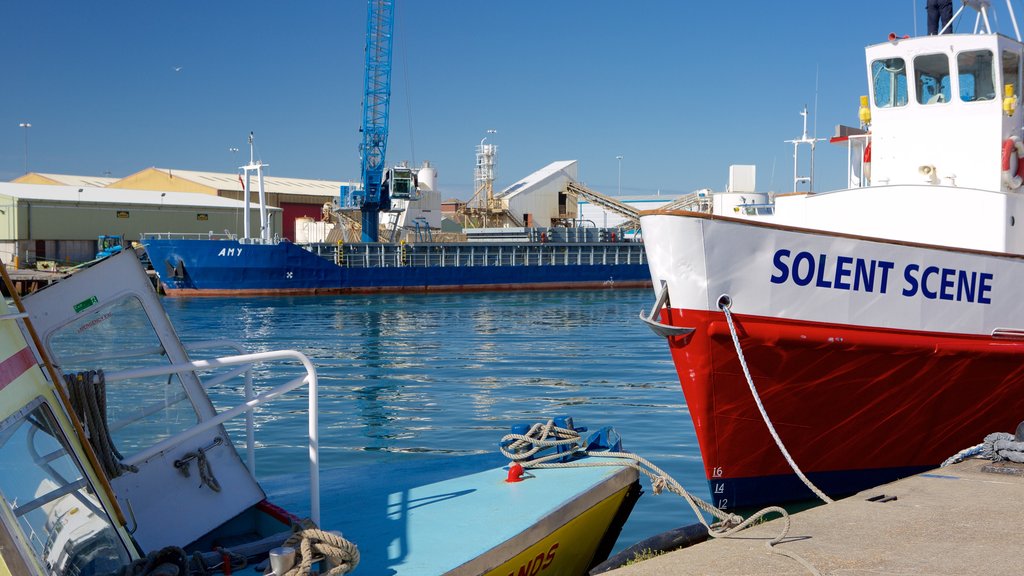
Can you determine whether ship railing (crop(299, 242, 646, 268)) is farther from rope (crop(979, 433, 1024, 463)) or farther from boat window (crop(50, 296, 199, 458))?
boat window (crop(50, 296, 199, 458))

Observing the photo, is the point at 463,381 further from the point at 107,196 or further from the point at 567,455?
the point at 107,196

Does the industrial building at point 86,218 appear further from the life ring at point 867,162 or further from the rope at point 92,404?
the rope at point 92,404

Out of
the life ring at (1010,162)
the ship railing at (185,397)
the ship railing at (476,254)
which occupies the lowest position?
the ship railing at (185,397)

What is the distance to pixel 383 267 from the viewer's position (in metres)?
46.5

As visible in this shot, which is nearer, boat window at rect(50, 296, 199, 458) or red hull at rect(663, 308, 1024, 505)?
boat window at rect(50, 296, 199, 458)

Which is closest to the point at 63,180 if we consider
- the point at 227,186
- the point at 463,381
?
the point at 227,186

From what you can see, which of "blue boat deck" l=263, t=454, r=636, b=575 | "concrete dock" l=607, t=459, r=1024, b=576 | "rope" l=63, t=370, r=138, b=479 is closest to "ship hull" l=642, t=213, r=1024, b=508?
"concrete dock" l=607, t=459, r=1024, b=576

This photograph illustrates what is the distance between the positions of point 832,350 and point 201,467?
541cm

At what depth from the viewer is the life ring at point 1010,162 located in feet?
33.0

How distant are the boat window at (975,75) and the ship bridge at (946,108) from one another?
11mm

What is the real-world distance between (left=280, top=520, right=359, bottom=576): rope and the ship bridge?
8.55 meters

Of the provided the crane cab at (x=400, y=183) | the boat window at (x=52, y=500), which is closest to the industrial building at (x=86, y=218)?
the crane cab at (x=400, y=183)

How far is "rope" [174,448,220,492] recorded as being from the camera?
193 inches

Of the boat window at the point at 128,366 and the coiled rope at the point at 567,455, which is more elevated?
the boat window at the point at 128,366
